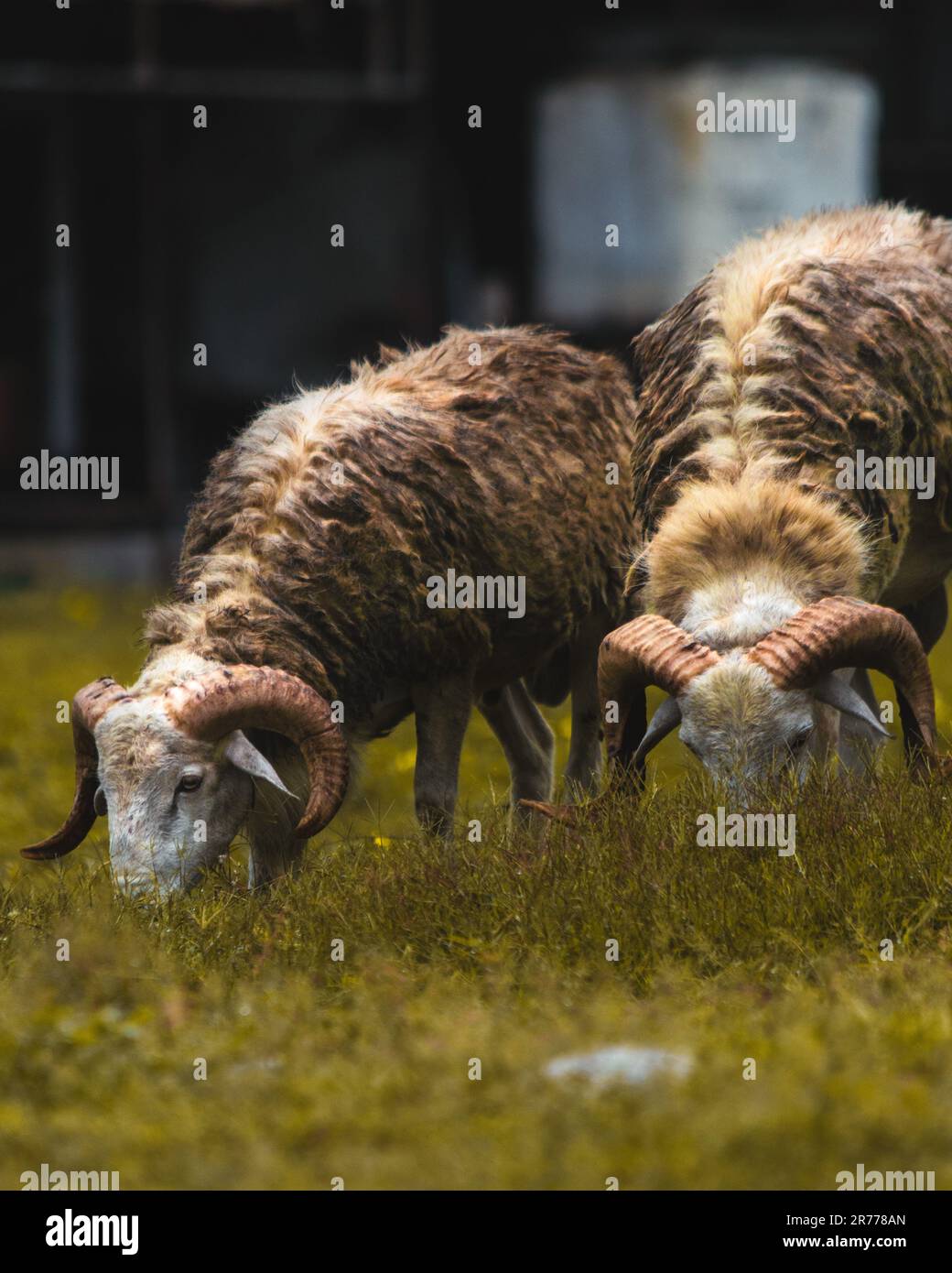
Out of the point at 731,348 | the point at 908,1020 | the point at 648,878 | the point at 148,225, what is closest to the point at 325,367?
the point at 148,225

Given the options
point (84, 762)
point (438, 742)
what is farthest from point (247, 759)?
point (438, 742)

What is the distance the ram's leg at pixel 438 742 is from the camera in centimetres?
711

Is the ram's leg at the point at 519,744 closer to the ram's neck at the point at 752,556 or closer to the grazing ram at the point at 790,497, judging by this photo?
the grazing ram at the point at 790,497

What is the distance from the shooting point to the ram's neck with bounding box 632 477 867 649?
641 cm

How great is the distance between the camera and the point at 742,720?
6.07 meters

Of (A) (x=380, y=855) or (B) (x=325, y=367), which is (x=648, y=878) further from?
(B) (x=325, y=367)

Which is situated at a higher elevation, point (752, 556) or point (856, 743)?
point (752, 556)

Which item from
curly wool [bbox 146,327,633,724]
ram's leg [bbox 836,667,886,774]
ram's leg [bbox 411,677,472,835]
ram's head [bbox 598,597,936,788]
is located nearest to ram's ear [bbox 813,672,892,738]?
ram's head [bbox 598,597,936,788]

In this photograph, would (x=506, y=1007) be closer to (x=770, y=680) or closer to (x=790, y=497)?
(x=770, y=680)

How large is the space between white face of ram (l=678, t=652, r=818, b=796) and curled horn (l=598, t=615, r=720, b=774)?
7cm

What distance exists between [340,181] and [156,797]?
38.2ft

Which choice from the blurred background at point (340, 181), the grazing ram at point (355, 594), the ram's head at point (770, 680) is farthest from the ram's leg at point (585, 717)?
the blurred background at point (340, 181)

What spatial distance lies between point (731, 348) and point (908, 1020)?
3.01 metres

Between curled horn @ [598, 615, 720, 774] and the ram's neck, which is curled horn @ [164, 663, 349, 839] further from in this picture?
the ram's neck
